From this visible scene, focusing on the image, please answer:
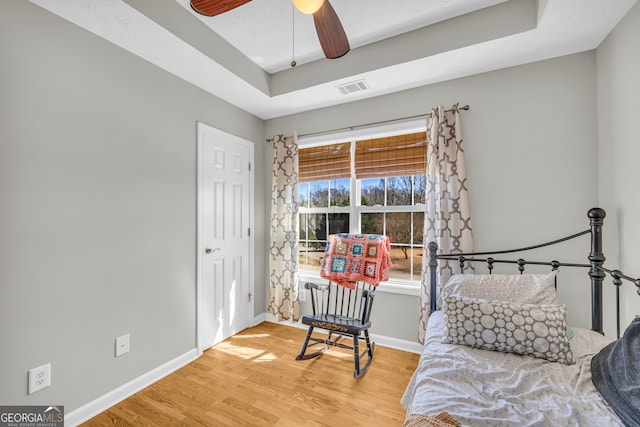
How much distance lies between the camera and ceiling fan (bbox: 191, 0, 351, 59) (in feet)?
3.90

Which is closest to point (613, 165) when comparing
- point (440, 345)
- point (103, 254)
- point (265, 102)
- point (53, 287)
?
point (440, 345)

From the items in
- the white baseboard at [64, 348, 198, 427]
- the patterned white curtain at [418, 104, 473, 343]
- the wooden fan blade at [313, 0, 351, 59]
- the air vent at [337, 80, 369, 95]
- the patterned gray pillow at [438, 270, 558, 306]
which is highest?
the air vent at [337, 80, 369, 95]

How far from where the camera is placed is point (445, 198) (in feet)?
7.97

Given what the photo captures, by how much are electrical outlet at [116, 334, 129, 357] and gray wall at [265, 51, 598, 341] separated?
2824 millimetres

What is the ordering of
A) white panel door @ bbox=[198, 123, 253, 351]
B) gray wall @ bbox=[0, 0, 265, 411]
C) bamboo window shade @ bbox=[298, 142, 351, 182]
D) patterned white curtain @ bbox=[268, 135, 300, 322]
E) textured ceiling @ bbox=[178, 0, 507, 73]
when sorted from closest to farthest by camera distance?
gray wall @ bbox=[0, 0, 265, 411]
textured ceiling @ bbox=[178, 0, 507, 73]
white panel door @ bbox=[198, 123, 253, 351]
bamboo window shade @ bbox=[298, 142, 351, 182]
patterned white curtain @ bbox=[268, 135, 300, 322]

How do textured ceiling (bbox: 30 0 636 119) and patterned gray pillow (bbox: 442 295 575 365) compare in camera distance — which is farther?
Answer: textured ceiling (bbox: 30 0 636 119)

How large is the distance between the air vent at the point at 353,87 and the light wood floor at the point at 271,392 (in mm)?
2463

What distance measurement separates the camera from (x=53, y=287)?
1.66 meters

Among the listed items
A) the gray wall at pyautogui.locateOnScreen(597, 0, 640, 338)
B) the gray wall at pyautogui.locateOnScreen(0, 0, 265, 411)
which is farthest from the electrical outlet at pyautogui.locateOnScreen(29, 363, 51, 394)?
the gray wall at pyautogui.locateOnScreen(597, 0, 640, 338)

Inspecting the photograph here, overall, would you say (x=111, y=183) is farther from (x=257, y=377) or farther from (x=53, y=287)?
(x=257, y=377)

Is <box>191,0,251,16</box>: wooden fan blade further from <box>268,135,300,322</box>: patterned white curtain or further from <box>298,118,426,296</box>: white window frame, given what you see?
<box>268,135,300,322</box>: patterned white curtain

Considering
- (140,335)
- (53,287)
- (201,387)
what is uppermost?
(53,287)

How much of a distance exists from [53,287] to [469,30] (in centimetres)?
317

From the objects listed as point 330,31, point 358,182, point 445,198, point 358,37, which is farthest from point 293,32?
point 445,198
